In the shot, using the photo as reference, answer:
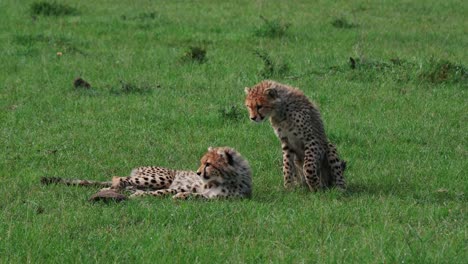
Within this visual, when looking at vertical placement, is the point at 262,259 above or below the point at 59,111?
above

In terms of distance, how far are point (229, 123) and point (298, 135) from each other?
261 centimetres

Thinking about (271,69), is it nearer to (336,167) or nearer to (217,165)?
(336,167)

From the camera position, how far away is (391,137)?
11492 mm

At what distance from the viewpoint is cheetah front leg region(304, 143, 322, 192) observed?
9414 mm

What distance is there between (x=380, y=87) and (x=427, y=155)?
12.1 feet

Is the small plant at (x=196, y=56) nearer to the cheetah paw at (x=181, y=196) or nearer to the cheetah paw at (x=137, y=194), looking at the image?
the cheetah paw at (x=137, y=194)

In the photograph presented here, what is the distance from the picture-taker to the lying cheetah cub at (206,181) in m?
9.06

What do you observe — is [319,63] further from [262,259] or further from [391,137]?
[262,259]

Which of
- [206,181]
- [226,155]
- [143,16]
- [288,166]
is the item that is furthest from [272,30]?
[206,181]

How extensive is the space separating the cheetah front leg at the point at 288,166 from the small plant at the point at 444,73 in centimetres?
542

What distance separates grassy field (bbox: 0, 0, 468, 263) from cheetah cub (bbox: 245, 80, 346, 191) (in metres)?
0.26

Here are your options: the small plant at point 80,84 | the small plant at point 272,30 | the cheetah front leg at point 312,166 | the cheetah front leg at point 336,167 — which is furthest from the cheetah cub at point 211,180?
the small plant at point 272,30

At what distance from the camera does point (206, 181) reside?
30.0 feet

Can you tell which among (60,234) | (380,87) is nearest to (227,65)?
(380,87)
